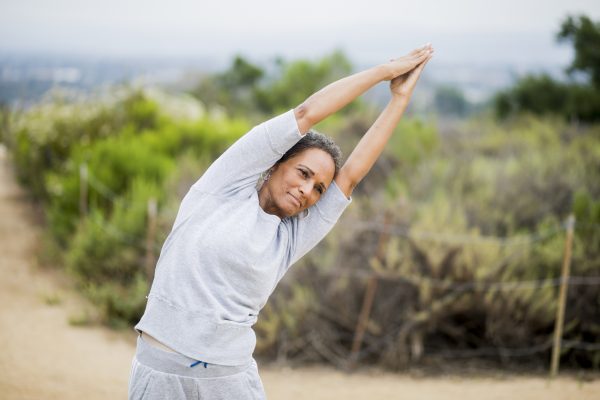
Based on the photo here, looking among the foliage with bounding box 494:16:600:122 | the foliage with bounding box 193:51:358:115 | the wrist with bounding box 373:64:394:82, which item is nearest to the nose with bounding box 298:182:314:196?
the wrist with bounding box 373:64:394:82

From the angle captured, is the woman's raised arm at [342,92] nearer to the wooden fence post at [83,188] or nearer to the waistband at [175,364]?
the waistband at [175,364]

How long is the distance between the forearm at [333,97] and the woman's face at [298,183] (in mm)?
144

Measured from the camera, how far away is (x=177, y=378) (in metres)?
2.04

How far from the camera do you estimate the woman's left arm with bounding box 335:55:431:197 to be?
2391mm

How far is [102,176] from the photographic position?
8742mm

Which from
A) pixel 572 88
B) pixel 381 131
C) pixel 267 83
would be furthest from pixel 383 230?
pixel 267 83

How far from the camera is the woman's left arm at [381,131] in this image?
2.39 metres

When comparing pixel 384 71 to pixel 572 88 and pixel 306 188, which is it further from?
pixel 572 88

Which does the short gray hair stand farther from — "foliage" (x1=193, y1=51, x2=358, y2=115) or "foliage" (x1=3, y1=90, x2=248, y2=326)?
"foliage" (x1=193, y1=51, x2=358, y2=115)

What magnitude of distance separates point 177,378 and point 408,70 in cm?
133

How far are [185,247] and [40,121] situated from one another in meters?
10.3

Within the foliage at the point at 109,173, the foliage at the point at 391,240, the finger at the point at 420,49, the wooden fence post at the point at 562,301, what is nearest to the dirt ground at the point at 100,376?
the wooden fence post at the point at 562,301

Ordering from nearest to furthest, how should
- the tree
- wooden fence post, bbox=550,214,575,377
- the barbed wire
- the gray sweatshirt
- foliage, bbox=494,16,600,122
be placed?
the gray sweatshirt
wooden fence post, bbox=550,214,575,377
the barbed wire
foliage, bbox=494,16,600,122
the tree

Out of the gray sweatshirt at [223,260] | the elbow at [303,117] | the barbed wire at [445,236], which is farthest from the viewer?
the barbed wire at [445,236]
